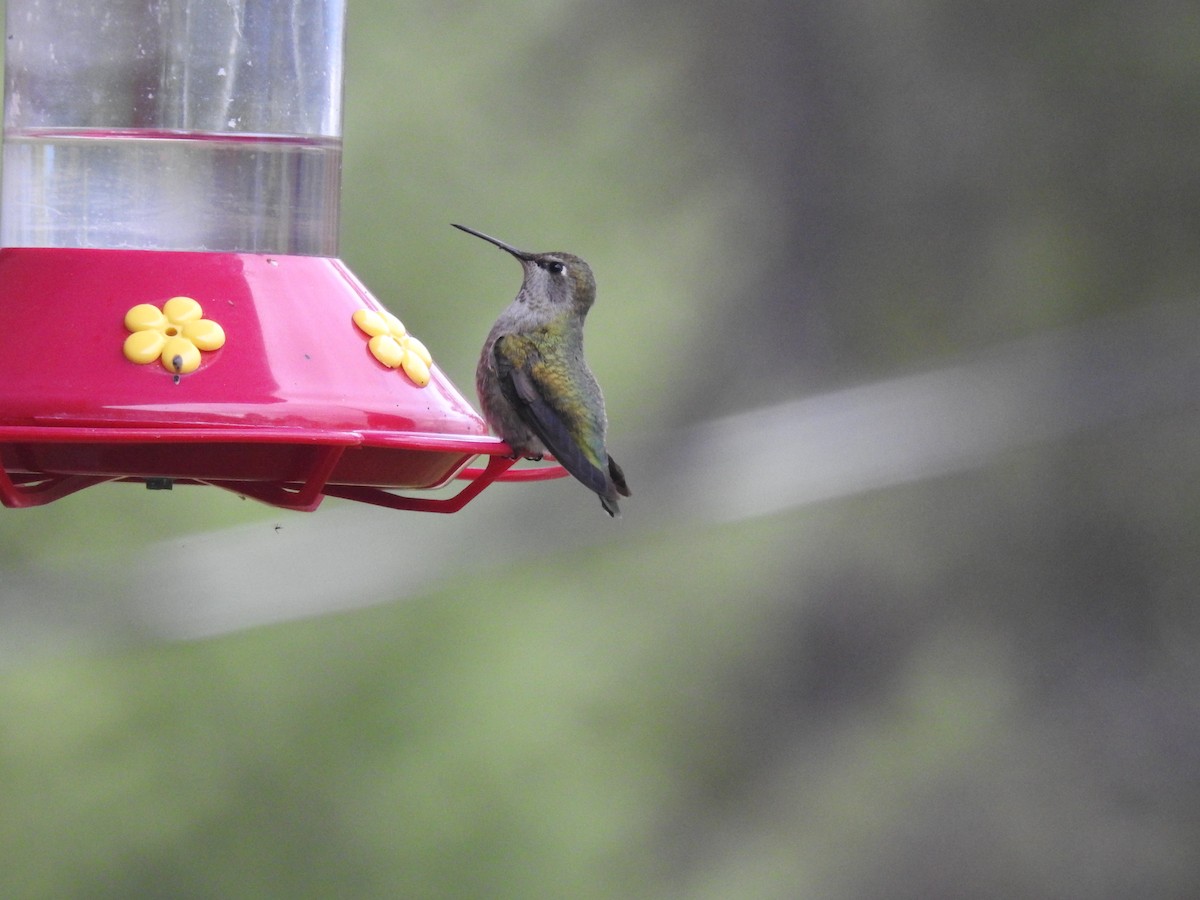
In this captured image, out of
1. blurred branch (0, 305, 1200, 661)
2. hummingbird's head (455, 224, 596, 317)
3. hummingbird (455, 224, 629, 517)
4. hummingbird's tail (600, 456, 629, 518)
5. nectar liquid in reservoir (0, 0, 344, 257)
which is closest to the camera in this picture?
nectar liquid in reservoir (0, 0, 344, 257)

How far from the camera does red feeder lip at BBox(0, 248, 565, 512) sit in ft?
8.83

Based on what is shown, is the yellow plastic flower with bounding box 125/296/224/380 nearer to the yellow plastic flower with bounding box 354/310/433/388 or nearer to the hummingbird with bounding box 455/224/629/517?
the yellow plastic flower with bounding box 354/310/433/388

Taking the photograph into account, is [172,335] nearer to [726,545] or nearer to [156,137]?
[156,137]

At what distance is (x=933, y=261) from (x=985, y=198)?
1.54ft

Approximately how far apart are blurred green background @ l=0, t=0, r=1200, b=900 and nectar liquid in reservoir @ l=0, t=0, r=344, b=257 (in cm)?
444

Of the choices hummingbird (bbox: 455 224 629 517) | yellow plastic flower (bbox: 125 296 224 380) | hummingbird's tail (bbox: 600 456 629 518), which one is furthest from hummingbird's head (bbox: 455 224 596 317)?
yellow plastic flower (bbox: 125 296 224 380)

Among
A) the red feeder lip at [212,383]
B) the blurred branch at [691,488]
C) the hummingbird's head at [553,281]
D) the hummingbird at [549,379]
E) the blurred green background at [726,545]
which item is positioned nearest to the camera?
the red feeder lip at [212,383]

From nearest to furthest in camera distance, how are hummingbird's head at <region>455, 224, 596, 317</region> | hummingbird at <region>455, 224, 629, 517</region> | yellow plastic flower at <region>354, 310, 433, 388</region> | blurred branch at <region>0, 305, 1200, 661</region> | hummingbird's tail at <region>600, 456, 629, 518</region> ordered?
yellow plastic flower at <region>354, 310, 433, 388</region>, hummingbird's tail at <region>600, 456, 629, 518</region>, hummingbird at <region>455, 224, 629, 517</region>, hummingbird's head at <region>455, 224, 596, 317</region>, blurred branch at <region>0, 305, 1200, 661</region>

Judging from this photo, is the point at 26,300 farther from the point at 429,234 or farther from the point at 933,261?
the point at 933,261

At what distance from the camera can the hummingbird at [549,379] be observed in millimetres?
3672

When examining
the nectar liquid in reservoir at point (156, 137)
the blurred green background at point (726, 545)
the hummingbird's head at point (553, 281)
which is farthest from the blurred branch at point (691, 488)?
the nectar liquid in reservoir at point (156, 137)

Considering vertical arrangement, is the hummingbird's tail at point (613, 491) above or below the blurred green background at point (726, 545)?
above

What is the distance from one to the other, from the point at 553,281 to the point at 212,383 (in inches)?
59.2

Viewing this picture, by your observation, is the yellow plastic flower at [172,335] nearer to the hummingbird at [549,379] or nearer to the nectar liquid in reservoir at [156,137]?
the nectar liquid in reservoir at [156,137]
